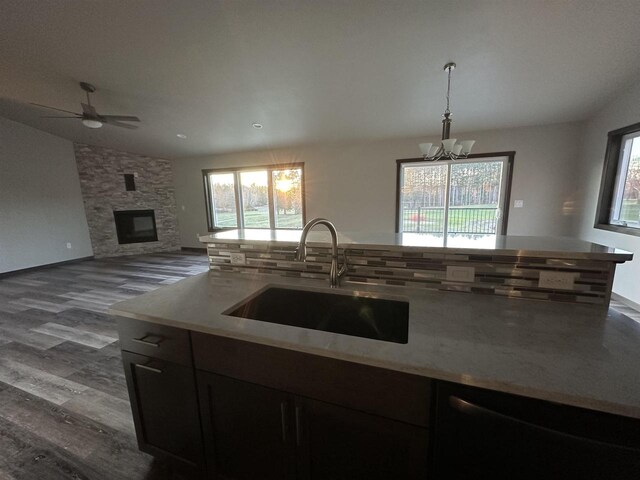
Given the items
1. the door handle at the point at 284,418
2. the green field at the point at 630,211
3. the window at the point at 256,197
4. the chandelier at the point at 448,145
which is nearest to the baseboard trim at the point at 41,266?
the window at the point at 256,197

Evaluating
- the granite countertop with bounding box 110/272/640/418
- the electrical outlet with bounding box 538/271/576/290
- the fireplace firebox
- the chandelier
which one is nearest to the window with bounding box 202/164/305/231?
the fireplace firebox

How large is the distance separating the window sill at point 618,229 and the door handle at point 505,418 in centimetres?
379

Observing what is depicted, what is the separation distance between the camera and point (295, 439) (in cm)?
91

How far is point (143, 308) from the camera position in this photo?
42.7 inches

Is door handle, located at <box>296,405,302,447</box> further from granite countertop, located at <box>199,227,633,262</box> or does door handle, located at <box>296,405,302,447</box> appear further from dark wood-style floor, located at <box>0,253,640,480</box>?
dark wood-style floor, located at <box>0,253,640,480</box>

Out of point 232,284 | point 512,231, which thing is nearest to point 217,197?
point 232,284

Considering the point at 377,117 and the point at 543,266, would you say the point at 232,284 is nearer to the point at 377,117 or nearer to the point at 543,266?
the point at 543,266

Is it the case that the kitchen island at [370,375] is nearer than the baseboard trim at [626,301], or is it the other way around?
the kitchen island at [370,375]

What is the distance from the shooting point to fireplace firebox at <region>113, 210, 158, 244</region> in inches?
245

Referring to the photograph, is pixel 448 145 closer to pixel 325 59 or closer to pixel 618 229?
pixel 325 59

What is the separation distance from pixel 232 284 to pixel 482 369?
113 centimetres

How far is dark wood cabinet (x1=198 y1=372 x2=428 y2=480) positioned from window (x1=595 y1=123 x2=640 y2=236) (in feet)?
13.1

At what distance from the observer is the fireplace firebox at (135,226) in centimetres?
622

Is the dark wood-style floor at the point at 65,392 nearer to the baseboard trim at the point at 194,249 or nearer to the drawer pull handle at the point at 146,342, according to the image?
the drawer pull handle at the point at 146,342
